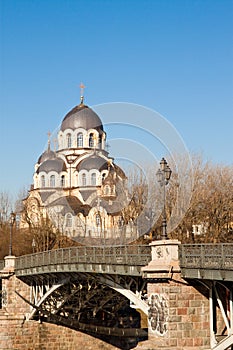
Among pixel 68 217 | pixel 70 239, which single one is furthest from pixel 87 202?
pixel 70 239

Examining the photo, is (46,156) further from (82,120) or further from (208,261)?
(208,261)

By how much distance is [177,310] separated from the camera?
18609mm

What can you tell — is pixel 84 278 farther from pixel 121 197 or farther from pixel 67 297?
pixel 121 197

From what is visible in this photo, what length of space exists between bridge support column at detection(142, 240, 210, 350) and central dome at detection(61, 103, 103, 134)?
6504cm

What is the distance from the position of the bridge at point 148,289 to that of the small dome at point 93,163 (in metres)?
42.2

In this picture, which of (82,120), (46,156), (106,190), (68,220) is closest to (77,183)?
(46,156)

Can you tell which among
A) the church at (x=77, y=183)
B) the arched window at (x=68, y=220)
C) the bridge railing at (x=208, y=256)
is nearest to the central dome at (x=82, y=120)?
the church at (x=77, y=183)

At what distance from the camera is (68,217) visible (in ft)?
216

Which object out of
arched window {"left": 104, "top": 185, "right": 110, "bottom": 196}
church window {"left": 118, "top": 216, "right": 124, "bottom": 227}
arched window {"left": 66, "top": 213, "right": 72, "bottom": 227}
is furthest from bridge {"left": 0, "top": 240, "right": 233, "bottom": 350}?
arched window {"left": 66, "top": 213, "right": 72, "bottom": 227}

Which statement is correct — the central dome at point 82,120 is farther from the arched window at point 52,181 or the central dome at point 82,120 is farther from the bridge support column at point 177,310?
the bridge support column at point 177,310

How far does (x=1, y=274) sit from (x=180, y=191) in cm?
1140

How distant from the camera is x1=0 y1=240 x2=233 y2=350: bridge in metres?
17.8

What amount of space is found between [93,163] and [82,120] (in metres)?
7.59

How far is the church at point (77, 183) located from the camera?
57.8 meters
